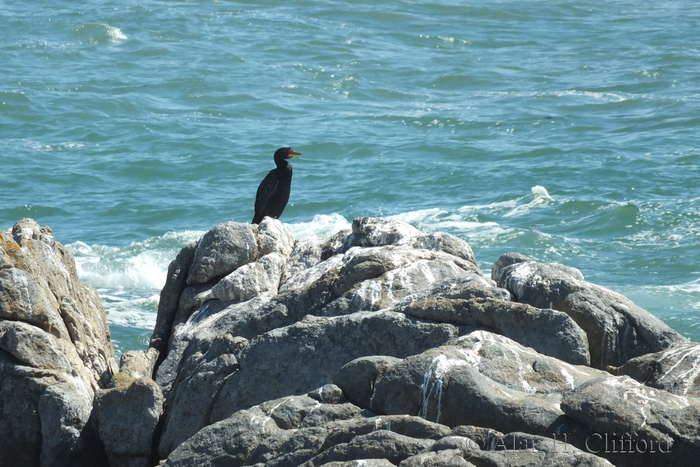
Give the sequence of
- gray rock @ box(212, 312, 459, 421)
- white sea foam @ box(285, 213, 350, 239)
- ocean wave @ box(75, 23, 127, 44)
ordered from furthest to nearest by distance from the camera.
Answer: ocean wave @ box(75, 23, 127, 44) → white sea foam @ box(285, 213, 350, 239) → gray rock @ box(212, 312, 459, 421)

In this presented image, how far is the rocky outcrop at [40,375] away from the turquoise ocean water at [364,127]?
528cm

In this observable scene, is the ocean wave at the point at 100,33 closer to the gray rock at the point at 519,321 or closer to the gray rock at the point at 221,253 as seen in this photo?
the gray rock at the point at 221,253

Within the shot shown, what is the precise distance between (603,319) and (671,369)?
2.64 ft

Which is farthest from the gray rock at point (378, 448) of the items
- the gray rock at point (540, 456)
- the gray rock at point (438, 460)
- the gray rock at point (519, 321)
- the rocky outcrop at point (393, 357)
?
the gray rock at point (519, 321)

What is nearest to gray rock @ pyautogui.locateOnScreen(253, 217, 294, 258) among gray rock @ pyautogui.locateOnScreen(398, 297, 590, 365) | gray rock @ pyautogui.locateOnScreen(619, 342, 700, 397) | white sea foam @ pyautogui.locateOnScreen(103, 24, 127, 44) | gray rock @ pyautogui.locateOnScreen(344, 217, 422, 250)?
gray rock @ pyautogui.locateOnScreen(344, 217, 422, 250)

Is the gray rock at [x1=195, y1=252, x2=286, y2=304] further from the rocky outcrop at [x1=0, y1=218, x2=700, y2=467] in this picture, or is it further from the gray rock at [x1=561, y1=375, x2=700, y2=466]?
the gray rock at [x1=561, y1=375, x2=700, y2=466]

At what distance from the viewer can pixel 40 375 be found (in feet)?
20.8

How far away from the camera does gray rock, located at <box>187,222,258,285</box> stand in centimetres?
801

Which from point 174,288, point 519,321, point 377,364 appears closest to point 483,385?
point 377,364

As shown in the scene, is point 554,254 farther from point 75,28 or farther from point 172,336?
point 75,28

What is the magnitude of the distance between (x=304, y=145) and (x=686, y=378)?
18.4 m

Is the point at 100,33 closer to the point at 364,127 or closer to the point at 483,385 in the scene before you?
the point at 364,127

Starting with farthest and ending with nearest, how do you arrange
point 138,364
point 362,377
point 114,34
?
point 114,34 < point 138,364 < point 362,377

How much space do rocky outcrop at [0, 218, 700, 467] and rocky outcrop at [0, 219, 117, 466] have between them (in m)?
0.02
